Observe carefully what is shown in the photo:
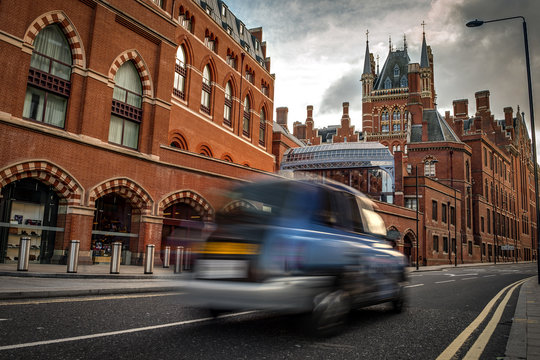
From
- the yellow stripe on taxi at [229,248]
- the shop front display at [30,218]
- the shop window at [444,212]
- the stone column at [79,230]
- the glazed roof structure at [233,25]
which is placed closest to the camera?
the yellow stripe on taxi at [229,248]

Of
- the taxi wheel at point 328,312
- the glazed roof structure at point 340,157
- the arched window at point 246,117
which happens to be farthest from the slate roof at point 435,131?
the taxi wheel at point 328,312

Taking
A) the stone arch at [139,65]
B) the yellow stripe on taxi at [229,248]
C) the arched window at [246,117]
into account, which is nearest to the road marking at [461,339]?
the yellow stripe on taxi at [229,248]

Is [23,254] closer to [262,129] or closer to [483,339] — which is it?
[483,339]

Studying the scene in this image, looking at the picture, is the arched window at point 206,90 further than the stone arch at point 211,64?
Yes

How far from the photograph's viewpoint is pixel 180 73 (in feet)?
84.3

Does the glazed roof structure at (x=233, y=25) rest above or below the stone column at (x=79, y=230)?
above

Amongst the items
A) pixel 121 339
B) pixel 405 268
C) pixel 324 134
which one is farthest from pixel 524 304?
pixel 324 134

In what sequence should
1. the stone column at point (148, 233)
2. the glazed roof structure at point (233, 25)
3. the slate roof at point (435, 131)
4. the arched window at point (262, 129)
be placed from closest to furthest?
the stone column at point (148, 233) < the glazed roof structure at point (233, 25) < the arched window at point (262, 129) < the slate roof at point (435, 131)

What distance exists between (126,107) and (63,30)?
150 inches

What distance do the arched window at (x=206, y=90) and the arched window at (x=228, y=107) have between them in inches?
79.9

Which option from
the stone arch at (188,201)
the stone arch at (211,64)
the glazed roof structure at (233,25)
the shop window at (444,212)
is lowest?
the stone arch at (188,201)

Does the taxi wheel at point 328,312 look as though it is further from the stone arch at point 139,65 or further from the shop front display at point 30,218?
the stone arch at point 139,65

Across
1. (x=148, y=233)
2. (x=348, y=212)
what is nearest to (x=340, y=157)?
(x=148, y=233)

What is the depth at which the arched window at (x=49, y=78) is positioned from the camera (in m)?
14.9
